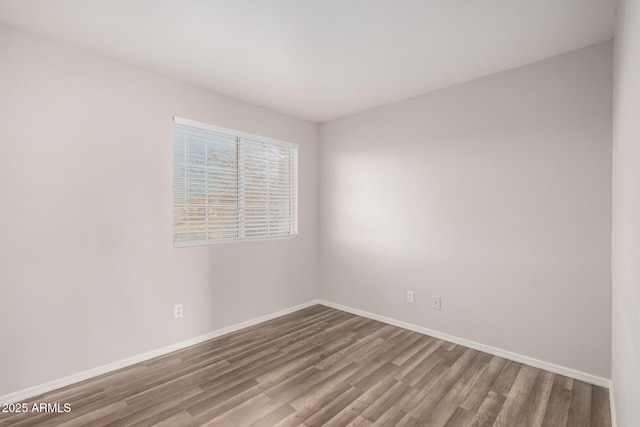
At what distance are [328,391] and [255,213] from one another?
81.5 inches

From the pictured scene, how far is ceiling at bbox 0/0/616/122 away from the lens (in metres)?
1.89

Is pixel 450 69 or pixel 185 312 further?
pixel 185 312

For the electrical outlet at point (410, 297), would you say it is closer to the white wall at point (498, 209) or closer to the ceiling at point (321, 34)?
the white wall at point (498, 209)

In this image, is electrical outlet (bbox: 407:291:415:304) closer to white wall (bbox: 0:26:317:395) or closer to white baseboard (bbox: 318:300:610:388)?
white baseboard (bbox: 318:300:610:388)

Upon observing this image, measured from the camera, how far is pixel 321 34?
2.18m

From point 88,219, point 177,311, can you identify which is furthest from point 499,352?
point 88,219

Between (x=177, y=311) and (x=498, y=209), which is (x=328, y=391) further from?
(x=498, y=209)

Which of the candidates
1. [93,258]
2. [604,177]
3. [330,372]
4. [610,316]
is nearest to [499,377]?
[610,316]

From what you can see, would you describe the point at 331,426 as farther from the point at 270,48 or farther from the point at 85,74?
the point at 85,74

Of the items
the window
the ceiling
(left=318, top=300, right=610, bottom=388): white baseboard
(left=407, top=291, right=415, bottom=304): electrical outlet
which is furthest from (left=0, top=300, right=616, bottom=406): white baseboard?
the ceiling

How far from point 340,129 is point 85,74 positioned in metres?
2.68

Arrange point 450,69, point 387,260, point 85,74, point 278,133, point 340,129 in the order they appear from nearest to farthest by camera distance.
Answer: point 85,74, point 450,69, point 387,260, point 278,133, point 340,129

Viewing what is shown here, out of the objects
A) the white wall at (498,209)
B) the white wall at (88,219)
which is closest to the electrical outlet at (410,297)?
the white wall at (498,209)

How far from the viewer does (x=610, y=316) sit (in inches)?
87.1
